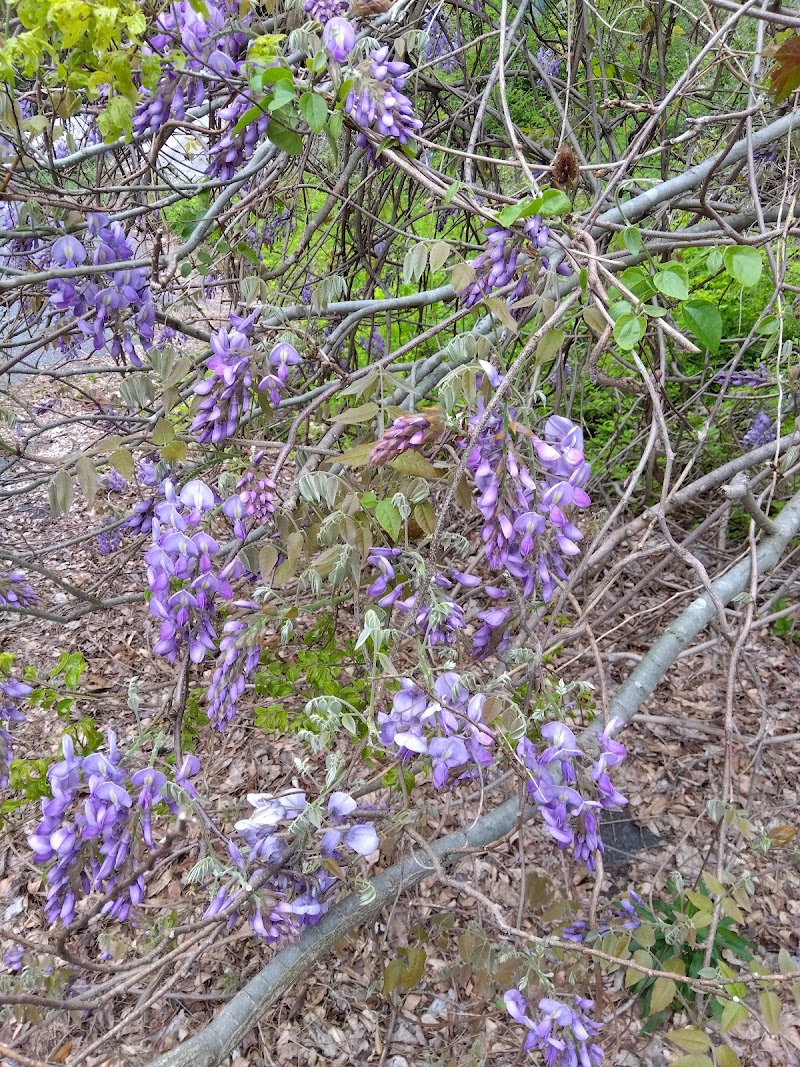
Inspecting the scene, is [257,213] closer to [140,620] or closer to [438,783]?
[438,783]

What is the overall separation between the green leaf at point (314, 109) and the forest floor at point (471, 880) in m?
1.23

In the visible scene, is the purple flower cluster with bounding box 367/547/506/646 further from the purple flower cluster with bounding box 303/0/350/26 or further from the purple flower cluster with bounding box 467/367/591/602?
the purple flower cluster with bounding box 303/0/350/26

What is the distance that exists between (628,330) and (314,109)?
0.77m

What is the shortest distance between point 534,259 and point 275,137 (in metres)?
0.64

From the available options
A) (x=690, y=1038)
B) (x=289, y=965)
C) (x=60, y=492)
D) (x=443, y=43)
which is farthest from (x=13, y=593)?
(x=443, y=43)

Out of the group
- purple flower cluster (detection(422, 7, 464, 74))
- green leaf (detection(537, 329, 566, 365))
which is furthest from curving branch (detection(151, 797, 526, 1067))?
purple flower cluster (detection(422, 7, 464, 74))

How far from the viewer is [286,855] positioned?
139 centimetres

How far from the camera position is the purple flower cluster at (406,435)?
4.25ft

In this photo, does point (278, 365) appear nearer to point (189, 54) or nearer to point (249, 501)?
point (249, 501)

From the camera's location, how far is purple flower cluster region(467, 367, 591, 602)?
1245mm

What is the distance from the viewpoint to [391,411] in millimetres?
1470

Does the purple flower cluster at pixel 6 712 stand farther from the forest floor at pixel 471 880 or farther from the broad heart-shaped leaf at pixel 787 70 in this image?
the broad heart-shaped leaf at pixel 787 70

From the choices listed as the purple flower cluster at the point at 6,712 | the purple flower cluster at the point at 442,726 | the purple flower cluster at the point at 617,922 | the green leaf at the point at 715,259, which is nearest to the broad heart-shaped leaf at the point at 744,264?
the green leaf at the point at 715,259

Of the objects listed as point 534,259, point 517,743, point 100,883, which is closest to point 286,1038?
point 100,883
